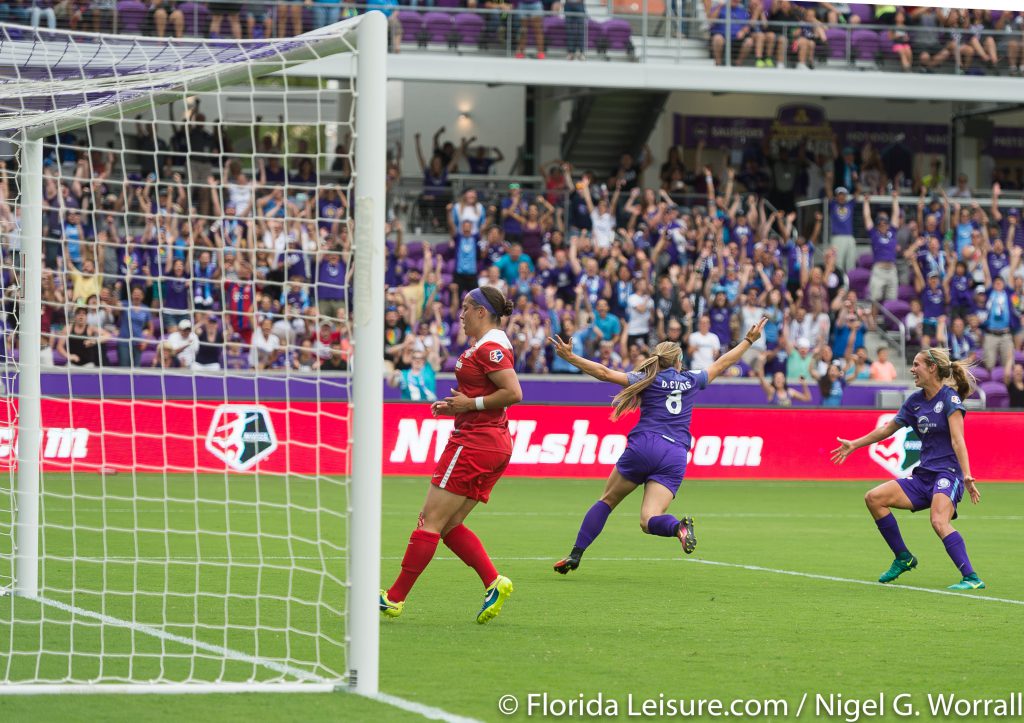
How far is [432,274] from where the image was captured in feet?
82.6

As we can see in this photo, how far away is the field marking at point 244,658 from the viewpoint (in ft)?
19.8

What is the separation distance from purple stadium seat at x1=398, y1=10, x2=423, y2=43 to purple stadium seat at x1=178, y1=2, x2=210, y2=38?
372 centimetres

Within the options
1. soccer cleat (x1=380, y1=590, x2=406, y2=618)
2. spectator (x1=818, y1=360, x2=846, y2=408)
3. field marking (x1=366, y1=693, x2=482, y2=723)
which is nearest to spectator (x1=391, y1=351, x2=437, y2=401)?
spectator (x1=818, y1=360, x2=846, y2=408)

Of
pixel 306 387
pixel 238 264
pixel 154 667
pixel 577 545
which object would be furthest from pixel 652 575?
pixel 238 264

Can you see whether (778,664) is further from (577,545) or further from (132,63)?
(132,63)

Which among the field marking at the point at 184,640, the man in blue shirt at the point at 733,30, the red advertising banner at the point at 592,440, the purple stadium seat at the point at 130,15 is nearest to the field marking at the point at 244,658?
the field marking at the point at 184,640

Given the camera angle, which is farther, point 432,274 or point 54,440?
point 432,274

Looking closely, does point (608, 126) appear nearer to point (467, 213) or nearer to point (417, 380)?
point (467, 213)

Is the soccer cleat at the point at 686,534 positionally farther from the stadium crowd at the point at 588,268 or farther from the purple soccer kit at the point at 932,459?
the stadium crowd at the point at 588,268

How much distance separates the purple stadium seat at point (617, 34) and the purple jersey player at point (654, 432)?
1957cm

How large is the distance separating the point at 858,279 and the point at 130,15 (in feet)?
48.1

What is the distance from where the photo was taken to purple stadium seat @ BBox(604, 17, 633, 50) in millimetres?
29766

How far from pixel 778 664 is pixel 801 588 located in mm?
3364

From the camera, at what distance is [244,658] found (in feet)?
23.7
